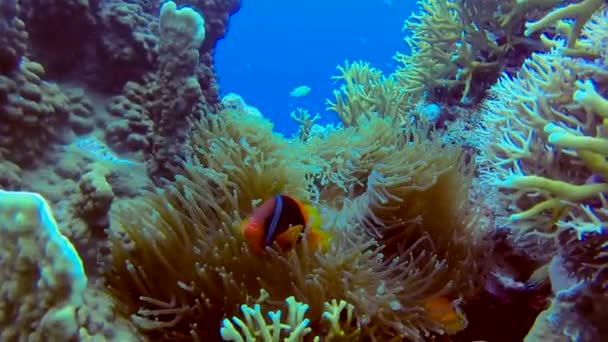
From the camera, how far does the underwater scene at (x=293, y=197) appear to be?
6.33 feet

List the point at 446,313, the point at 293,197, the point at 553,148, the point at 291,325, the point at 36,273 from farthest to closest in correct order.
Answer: the point at 293,197 → the point at 446,313 → the point at 553,148 → the point at 291,325 → the point at 36,273

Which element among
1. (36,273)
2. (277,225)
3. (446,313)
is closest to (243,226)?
(277,225)

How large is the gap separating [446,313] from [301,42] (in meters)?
58.3

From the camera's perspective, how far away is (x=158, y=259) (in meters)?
2.31

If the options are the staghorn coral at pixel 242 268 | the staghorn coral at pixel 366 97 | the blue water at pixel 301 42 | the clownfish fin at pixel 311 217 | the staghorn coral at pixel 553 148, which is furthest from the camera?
the blue water at pixel 301 42

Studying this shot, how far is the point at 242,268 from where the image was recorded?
2287 millimetres

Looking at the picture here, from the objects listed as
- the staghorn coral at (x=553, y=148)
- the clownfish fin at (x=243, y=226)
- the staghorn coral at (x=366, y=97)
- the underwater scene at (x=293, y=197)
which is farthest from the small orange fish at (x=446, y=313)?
the staghorn coral at (x=366, y=97)

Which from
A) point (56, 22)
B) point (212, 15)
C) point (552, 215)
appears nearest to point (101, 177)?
point (56, 22)

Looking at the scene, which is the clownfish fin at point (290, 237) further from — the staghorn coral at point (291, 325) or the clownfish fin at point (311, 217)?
the staghorn coral at point (291, 325)

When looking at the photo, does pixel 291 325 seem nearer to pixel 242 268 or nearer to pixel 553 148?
→ pixel 242 268

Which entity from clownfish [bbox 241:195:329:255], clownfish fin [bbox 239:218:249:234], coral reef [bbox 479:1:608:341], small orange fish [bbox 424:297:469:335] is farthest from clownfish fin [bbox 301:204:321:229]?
coral reef [bbox 479:1:608:341]

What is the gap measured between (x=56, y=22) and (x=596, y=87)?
3192mm

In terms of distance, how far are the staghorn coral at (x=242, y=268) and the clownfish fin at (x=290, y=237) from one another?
44 mm

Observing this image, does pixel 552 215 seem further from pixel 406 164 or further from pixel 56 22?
pixel 56 22
